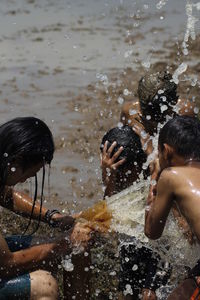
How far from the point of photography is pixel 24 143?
361cm

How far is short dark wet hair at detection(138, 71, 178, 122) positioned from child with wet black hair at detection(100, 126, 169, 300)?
0.18 meters

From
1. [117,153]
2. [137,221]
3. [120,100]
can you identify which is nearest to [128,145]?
[117,153]

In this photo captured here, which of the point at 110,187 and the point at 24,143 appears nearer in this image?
the point at 24,143

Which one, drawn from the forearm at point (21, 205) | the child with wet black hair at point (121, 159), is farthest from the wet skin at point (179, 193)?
the forearm at point (21, 205)

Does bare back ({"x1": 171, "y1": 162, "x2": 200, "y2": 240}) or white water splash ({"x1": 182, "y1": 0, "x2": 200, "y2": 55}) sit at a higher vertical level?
bare back ({"x1": 171, "y1": 162, "x2": 200, "y2": 240})

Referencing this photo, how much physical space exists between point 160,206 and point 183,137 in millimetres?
367

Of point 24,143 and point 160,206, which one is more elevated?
point 24,143

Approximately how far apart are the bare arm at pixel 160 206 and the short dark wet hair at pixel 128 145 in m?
0.71

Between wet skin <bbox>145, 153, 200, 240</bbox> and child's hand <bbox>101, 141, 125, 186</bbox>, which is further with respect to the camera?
child's hand <bbox>101, 141, 125, 186</bbox>

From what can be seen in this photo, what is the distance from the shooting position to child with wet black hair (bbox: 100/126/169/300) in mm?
4254

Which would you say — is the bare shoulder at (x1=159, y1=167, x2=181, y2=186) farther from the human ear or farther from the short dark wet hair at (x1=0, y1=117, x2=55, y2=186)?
the short dark wet hair at (x1=0, y1=117, x2=55, y2=186)

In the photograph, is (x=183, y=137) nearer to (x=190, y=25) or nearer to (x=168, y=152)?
(x=168, y=152)

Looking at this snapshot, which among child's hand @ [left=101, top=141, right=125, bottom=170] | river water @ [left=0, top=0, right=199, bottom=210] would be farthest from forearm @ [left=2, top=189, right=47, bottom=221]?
river water @ [left=0, top=0, right=199, bottom=210]

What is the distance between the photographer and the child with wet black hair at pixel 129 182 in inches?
167
